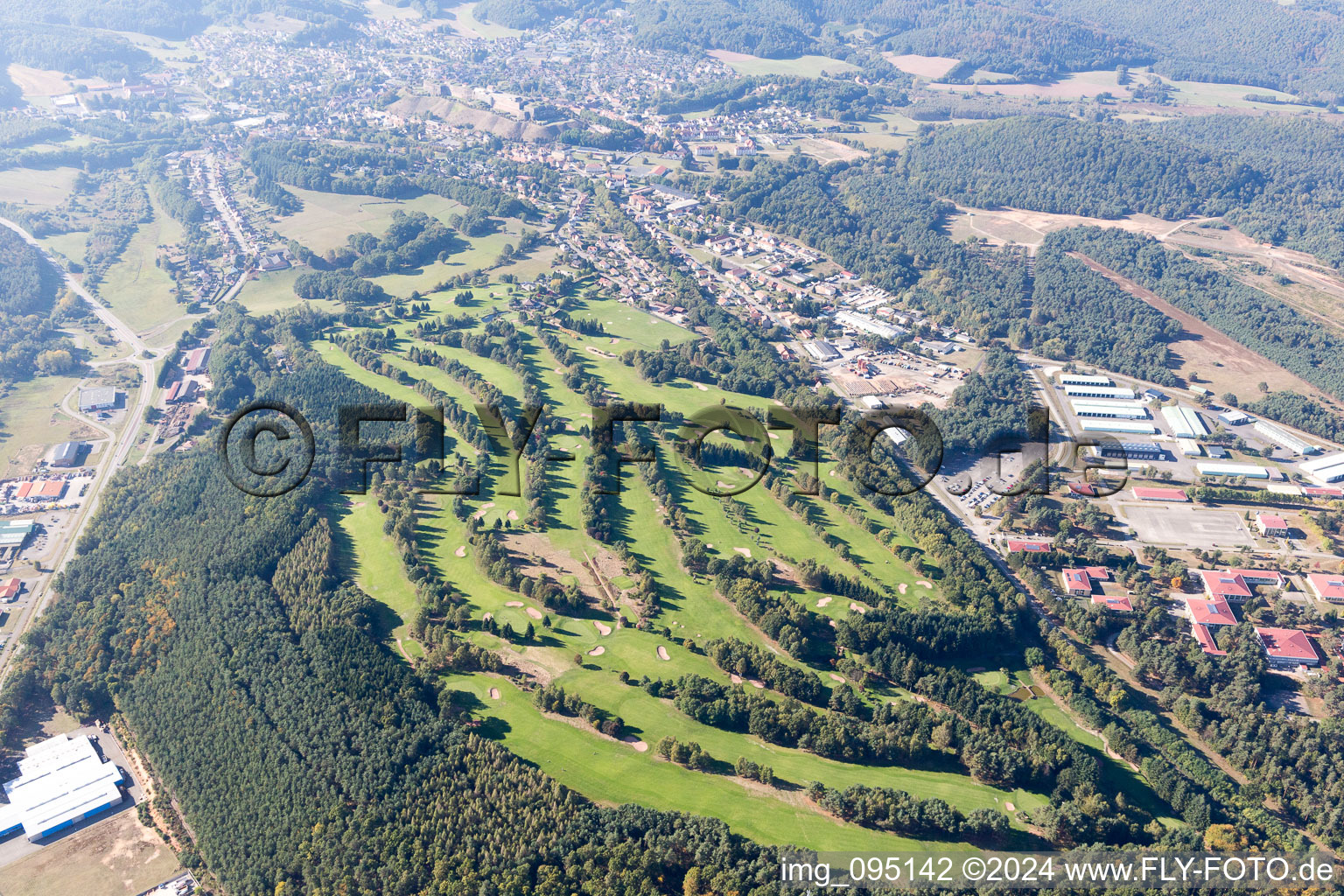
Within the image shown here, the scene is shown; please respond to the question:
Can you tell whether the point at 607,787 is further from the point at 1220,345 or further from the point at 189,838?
the point at 1220,345

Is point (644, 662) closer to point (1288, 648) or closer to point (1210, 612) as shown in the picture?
point (1210, 612)

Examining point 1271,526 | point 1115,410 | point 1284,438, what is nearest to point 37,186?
point 1115,410

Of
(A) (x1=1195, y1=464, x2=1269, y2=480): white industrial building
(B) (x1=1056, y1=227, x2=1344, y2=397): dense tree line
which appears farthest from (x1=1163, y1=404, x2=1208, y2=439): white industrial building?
(B) (x1=1056, y1=227, x2=1344, y2=397): dense tree line

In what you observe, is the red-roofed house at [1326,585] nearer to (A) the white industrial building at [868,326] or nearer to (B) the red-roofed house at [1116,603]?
(B) the red-roofed house at [1116,603]

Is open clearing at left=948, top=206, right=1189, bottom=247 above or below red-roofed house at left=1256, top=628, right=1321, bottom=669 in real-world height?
above

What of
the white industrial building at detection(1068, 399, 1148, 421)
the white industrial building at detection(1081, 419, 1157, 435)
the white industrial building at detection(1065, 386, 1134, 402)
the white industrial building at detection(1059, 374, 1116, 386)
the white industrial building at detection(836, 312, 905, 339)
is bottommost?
the white industrial building at detection(1081, 419, 1157, 435)

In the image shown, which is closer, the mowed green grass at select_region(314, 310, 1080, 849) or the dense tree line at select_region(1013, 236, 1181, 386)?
the mowed green grass at select_region(314, 310, 1080, 849)

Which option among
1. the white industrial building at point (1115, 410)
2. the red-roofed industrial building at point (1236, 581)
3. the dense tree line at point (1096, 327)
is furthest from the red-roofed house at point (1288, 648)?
the dense tree line at point (1096, 327)

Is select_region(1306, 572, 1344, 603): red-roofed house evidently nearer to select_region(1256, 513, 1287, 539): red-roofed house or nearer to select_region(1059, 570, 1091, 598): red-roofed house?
select_region(1256, 513, 1287, 539): red-roofed house
